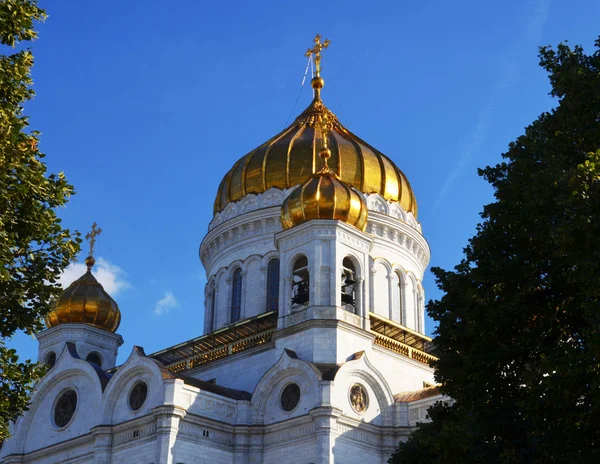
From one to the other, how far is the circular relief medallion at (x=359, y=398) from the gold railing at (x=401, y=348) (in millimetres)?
2052

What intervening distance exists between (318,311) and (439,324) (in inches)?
370

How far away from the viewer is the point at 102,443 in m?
22.9

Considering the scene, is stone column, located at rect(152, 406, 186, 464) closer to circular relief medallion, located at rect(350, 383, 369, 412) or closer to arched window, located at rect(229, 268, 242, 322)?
circular relief medallion, located at rect(350, 383, 369, 412)

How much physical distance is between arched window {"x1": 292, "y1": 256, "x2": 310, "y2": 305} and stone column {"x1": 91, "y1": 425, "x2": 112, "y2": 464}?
19.3 feet

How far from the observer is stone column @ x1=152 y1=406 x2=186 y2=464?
68.6ft

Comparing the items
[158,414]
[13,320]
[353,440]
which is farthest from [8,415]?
[353,440]

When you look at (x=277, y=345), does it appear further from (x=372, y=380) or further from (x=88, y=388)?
(x=88, y=388)

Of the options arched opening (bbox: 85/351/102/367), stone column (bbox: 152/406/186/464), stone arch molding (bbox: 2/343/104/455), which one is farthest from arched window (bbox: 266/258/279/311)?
stone column (bbox: 152/406/186/464)

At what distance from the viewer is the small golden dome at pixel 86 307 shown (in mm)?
29391

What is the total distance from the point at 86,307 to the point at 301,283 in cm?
843

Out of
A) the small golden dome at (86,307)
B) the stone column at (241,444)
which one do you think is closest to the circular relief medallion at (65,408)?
the small golden dome at (86,307)

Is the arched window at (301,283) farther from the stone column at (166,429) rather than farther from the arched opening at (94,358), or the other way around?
the arched opening at (94,358)

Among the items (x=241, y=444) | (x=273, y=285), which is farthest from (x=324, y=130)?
(x=241, y=444)

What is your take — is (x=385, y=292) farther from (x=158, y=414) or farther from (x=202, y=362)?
(x=158, y=414)
